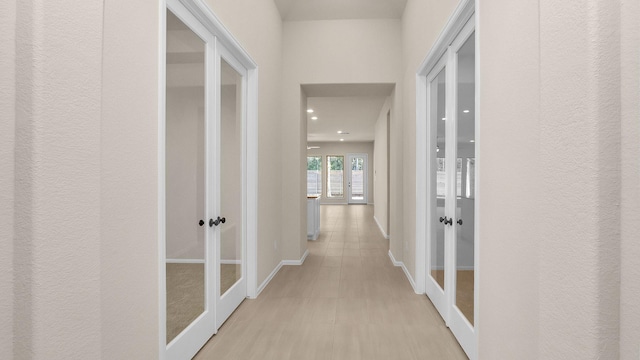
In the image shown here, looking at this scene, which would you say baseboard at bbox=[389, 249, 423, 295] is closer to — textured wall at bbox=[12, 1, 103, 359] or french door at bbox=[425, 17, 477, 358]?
french door at bbox=[425, 17, 477, 358]

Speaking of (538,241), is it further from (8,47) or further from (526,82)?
(8,47)

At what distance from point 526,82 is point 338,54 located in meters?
3.68

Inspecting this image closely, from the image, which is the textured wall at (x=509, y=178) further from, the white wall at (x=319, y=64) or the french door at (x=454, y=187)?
the white wall at (x=319, y=64)

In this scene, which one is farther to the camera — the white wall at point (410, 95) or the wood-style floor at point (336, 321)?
the white wall at point (410, 95)

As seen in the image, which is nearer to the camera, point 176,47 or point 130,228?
point 130,228

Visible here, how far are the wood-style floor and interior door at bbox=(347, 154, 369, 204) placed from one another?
442 inches

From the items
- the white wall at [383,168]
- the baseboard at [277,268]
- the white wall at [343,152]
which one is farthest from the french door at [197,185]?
the white wall at [343,152]

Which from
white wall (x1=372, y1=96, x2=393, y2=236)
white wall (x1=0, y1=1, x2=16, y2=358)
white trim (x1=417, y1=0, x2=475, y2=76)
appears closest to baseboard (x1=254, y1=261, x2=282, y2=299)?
white wall (x1=0, y1=1, x2=16, y2=358)

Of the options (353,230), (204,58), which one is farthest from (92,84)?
(353,230)

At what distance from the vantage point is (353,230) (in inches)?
323

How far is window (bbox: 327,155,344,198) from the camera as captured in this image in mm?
16109

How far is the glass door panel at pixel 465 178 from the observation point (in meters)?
2.38

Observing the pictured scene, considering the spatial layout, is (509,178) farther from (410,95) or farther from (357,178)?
(357,178)

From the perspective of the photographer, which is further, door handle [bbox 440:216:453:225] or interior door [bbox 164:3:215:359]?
door handle [bbox 440:216:453:225]
